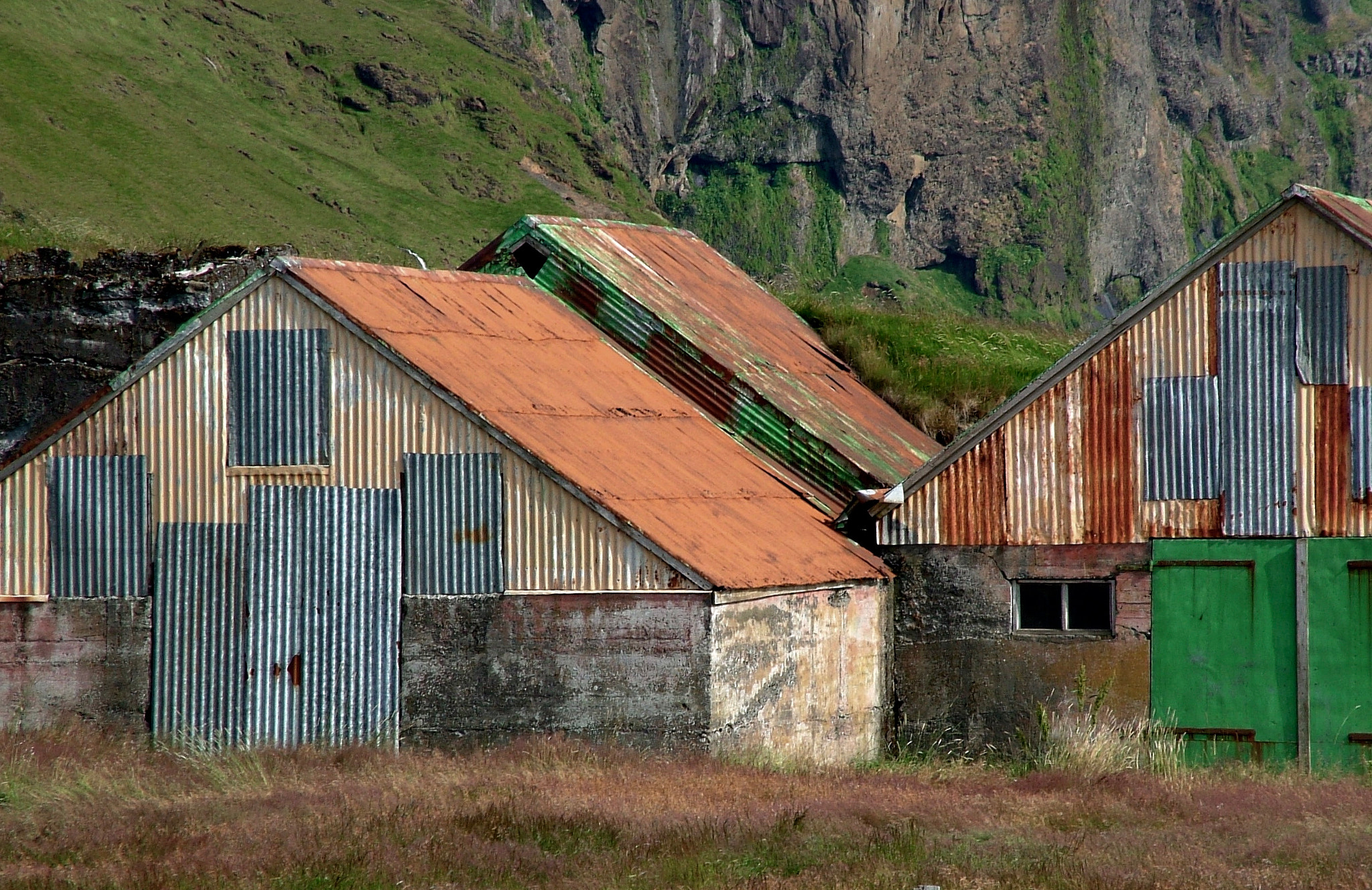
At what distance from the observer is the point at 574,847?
10.7 metres

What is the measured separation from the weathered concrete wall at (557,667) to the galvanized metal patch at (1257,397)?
5.27m

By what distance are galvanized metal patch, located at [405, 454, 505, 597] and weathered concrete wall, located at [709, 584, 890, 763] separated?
215 cm

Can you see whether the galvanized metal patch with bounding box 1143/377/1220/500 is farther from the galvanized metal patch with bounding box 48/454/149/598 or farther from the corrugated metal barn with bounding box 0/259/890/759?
the galvanized metal patch with bounding box 48/454/149/598

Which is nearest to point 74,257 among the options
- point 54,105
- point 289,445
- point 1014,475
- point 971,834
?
point 289,445

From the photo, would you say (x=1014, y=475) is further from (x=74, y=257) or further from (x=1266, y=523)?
(x=74, y=257)

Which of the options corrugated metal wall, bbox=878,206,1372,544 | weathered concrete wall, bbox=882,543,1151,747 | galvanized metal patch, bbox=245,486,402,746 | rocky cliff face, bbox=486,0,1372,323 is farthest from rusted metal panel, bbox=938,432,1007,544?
rocky cliff face, bbox=486,0,1372,323

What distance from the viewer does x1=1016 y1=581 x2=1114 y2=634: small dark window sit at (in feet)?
52.2

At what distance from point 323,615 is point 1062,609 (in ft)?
22.8

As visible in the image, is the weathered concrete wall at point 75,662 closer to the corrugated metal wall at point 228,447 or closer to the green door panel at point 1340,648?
the corrugated metal wall at point 228,447

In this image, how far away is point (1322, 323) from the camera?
15.2 meters

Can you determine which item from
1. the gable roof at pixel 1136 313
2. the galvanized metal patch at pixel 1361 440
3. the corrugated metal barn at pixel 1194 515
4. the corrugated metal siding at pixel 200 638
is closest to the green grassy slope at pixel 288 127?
the corrugated metal siding at pixel 200 638

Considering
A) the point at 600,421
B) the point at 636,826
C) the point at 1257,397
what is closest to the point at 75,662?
the point at 600,421

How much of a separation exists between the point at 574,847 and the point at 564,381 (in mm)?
7171

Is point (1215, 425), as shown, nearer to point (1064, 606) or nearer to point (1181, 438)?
point (1181, 438)
